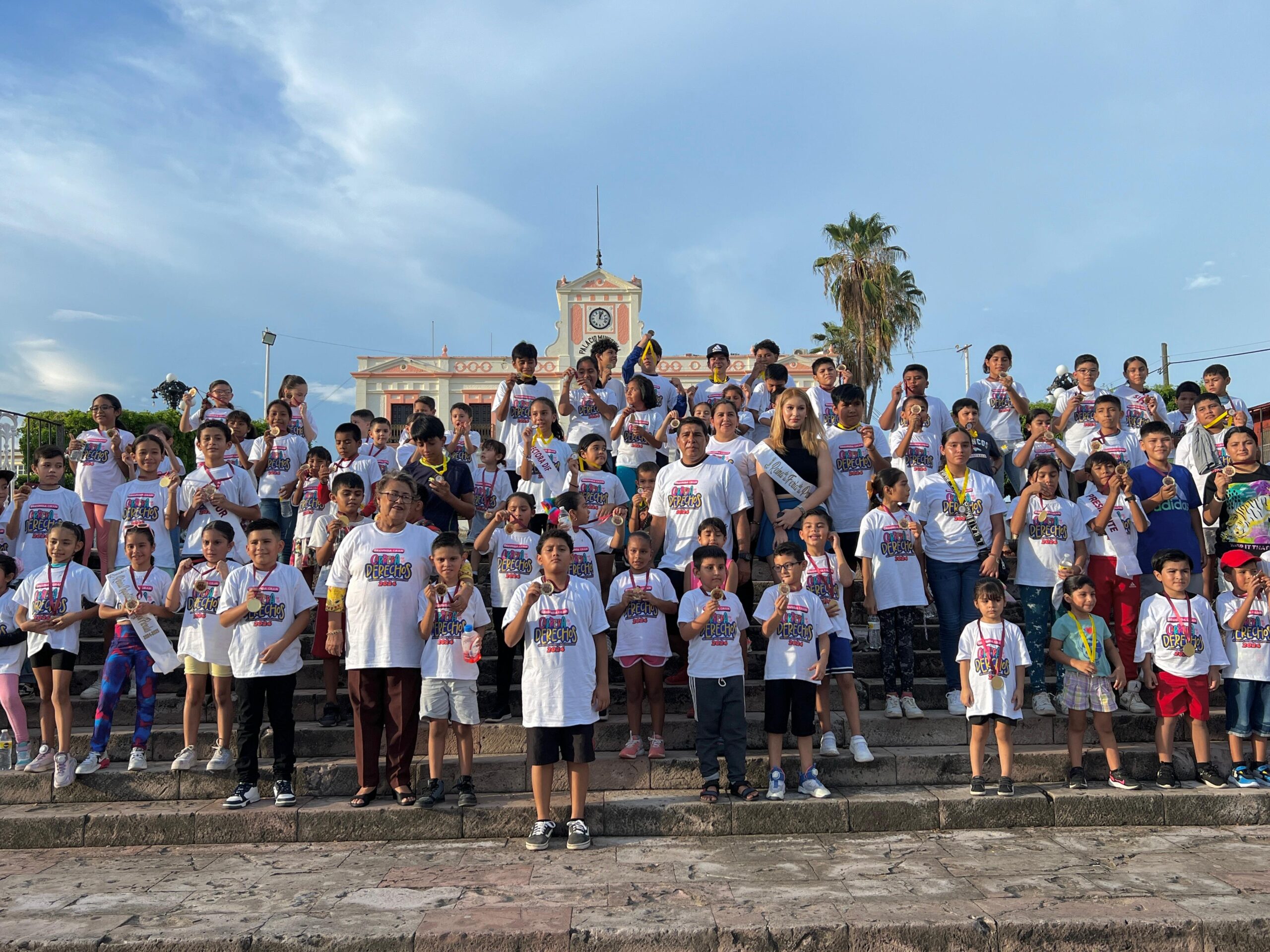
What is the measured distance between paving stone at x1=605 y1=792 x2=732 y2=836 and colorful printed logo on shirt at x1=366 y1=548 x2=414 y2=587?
1972 millimetres

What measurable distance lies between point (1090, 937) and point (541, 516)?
4920 millimetres

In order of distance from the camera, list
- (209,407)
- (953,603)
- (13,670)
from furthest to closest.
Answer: (209,407), (953,603), (13,670)

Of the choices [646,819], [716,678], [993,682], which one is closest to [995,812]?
[993,682]

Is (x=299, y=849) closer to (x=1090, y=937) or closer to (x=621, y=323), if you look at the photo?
(x=1090, y=937)

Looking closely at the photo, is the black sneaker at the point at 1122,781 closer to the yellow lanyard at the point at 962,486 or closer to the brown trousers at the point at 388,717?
the yellow lanyard at the point at 962,486

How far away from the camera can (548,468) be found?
301 inches

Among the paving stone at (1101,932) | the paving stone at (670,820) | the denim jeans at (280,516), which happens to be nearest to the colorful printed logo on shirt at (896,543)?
the paving stone at (670,820)

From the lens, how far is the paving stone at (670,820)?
5188 mm

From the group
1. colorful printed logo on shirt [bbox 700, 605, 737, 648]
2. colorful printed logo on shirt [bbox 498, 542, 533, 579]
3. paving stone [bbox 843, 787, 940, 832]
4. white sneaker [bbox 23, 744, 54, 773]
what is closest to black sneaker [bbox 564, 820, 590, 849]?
colorful printed logo on shirt [bbox 700, 605, 737, 648]

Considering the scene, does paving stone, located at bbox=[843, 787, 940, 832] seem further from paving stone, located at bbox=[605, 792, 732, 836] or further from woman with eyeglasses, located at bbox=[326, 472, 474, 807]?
woman with eyeglasses, located at bbox=[326, 472, 474, 807]

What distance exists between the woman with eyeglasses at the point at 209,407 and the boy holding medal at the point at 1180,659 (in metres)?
8.60

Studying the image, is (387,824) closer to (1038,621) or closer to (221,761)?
(221,761)

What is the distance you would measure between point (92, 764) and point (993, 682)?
5.92 meters

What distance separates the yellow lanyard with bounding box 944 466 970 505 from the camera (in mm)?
6496
